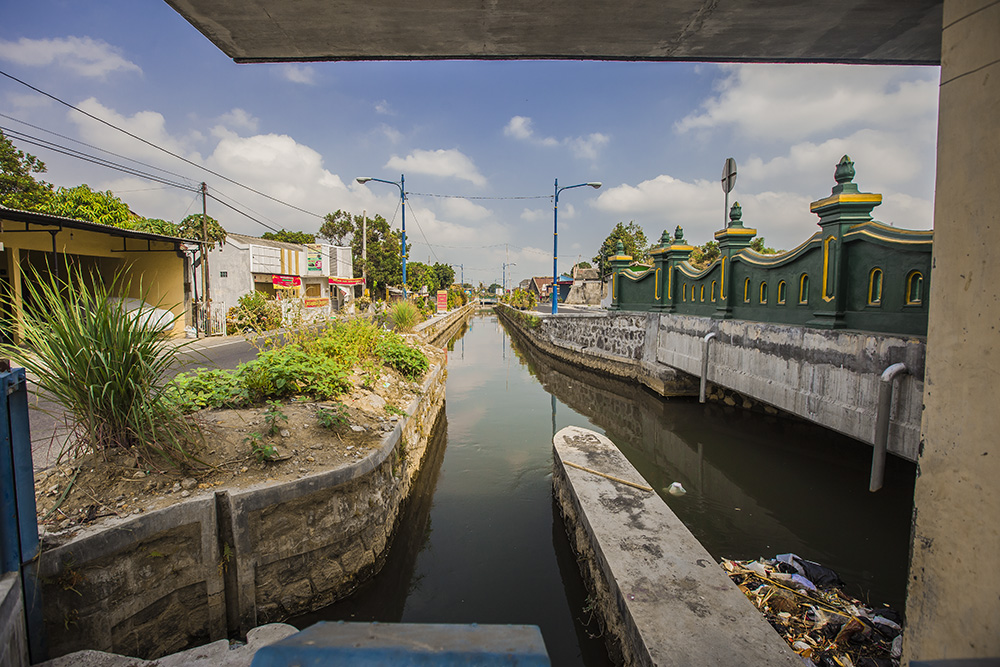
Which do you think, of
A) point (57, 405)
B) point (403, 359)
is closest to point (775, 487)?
point (403, 359)

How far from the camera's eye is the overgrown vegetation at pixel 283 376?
462 centimetres

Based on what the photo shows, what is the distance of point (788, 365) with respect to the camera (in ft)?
21.0

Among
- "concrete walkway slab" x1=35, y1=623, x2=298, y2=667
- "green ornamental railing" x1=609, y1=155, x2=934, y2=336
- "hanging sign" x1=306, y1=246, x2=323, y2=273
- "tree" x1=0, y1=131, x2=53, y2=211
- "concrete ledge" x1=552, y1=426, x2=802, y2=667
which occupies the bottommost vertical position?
"concrete ledge" x1=552, y1=426, x2=802, y2=667

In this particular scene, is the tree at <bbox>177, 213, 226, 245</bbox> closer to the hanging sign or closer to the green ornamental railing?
the hanging sign

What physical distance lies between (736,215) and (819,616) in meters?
7.26

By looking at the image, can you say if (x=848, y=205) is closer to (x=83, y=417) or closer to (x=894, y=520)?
(x=894, y=520)

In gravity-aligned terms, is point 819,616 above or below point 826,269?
below

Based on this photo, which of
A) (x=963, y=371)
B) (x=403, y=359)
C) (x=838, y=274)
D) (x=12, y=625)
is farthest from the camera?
(x=403, y=359)

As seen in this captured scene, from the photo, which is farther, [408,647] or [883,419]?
[883,419]

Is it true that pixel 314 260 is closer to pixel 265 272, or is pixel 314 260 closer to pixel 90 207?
pixel 265 272

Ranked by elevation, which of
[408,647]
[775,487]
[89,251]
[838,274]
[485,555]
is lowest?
[485,555]

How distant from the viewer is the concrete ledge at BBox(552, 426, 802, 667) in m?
2.46

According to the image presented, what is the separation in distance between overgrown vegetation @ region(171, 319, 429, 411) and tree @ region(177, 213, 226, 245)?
17.2 metres

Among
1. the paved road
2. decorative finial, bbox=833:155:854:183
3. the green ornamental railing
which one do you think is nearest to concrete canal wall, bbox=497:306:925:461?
the green ornamental railing
